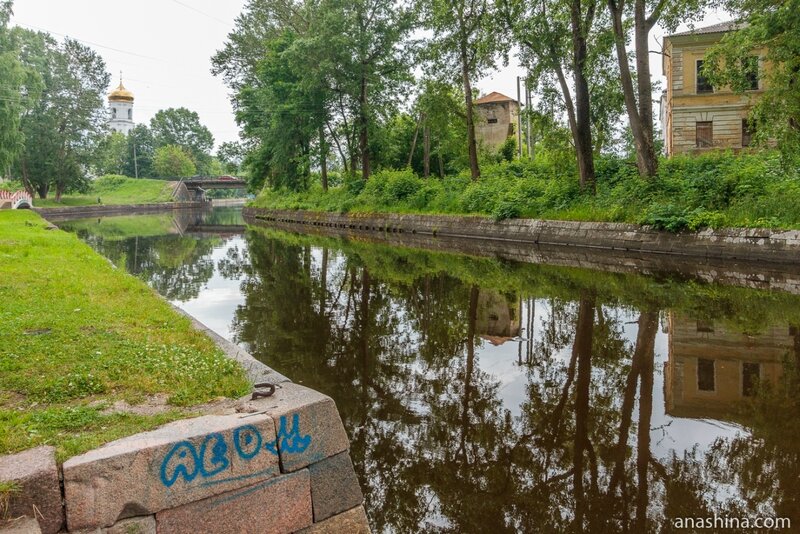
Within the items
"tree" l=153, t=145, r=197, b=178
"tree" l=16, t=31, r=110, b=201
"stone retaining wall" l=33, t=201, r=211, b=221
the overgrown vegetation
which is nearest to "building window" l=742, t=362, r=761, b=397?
the overgrown vegetation

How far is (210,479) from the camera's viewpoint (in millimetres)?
3092

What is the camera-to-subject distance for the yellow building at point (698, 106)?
32.4 meters

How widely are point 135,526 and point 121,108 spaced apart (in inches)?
4680

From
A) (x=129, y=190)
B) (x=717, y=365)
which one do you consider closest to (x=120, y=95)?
(x=129, y=190)

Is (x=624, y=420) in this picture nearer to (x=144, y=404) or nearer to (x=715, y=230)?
→ (x=144, y=404)

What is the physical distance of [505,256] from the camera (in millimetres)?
16859

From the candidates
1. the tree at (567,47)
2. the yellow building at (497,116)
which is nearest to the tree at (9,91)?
the tree at (567,47)

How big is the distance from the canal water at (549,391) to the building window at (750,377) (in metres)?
0.02

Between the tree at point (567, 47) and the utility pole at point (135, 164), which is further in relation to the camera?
the utility pole at point (135, 164)

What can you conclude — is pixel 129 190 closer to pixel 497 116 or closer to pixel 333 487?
pixel 497 116

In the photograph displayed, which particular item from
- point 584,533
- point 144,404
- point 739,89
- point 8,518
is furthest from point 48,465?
point 739,89

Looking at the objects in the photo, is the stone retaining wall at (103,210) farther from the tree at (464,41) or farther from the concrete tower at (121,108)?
the tree at (464,41)

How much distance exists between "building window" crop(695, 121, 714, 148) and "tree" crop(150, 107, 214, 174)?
93986 millimetres

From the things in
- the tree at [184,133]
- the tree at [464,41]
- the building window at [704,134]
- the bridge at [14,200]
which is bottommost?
the bridge at [14,200]
